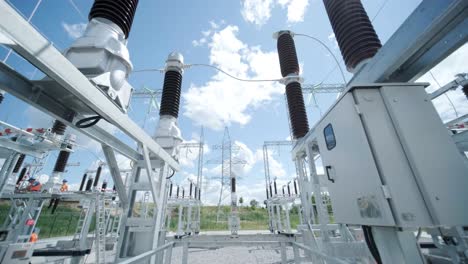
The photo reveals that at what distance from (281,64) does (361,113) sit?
10.8 feet

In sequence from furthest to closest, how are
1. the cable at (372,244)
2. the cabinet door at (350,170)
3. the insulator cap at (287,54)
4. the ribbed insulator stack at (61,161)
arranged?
the ribbed insulator stack at (61,161) → the insulator cap at (287,54) → the cable at (372,244) → the cabinet door at (350,170)

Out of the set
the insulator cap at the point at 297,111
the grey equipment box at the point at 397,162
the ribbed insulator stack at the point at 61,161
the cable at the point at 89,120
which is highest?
the ribbed insulator stack at the point at 61,161

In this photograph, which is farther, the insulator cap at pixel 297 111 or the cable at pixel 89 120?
the insulator cap at pixel 297 111

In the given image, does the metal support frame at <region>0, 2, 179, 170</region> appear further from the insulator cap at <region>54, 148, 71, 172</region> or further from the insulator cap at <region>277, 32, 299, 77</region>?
the insulator cap at <region>54, 148, 71, 172</region>

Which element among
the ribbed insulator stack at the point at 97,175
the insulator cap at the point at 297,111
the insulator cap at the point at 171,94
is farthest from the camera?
the ribbed insulator stack at the point at 97,175

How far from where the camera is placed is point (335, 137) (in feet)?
7.18

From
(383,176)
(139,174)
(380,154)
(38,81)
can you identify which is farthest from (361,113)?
(139,174)

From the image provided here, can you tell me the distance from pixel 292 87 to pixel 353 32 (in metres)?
1.96

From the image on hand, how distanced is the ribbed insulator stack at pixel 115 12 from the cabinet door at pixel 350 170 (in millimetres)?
2560

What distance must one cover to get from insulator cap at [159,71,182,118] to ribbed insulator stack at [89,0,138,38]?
6.44ft

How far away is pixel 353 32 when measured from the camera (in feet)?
8.36

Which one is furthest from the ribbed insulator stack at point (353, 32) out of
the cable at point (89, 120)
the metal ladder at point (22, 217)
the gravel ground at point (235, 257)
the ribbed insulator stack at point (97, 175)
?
the ribbed insulator stack at point (97, 175)

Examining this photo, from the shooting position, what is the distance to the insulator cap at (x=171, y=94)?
4.38 meters

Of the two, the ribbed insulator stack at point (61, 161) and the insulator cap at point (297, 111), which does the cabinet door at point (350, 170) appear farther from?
the ribbed insulator stack at point (61, 161)
